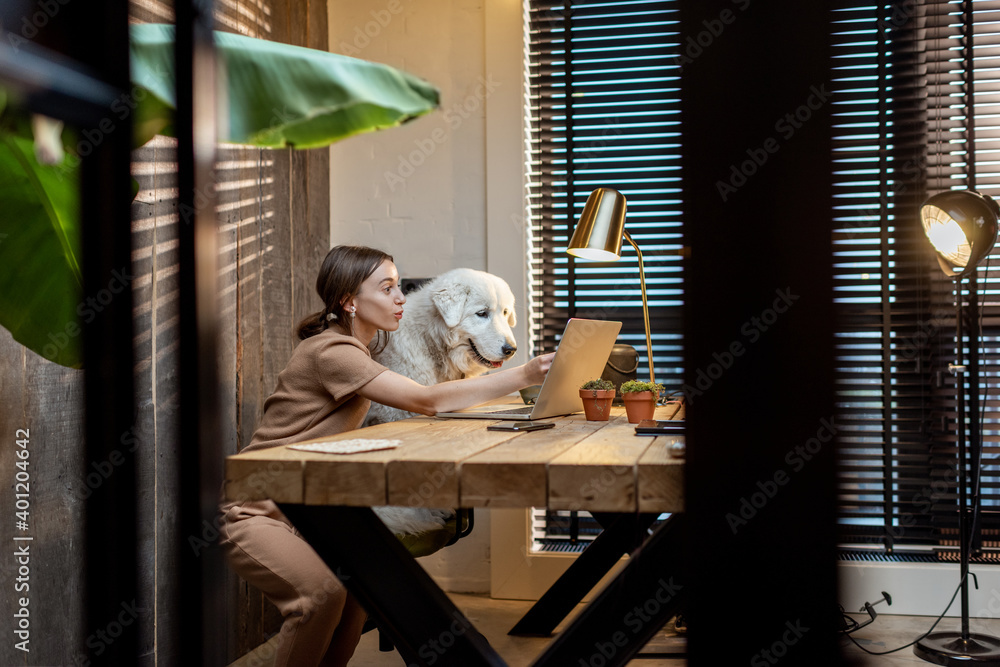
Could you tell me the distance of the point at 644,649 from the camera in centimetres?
248

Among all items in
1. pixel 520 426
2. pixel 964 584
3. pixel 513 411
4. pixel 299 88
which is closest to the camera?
pixel 299 88

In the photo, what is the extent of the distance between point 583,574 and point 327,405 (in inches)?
44.7

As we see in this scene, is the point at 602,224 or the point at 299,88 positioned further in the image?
the point at 602,224

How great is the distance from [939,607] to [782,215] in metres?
2.90

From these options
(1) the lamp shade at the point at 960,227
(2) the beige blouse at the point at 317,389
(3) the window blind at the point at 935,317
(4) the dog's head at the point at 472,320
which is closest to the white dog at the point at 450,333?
(4) the dog's head at the point at 472,320

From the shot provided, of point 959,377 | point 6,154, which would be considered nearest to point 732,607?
point 6,154

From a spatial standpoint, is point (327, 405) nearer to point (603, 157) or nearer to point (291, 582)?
point (291, 582)

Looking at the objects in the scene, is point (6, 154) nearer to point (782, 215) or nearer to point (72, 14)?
point (72, 14)

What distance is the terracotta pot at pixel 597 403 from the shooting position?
194 cm

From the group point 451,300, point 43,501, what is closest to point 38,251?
point 43,501

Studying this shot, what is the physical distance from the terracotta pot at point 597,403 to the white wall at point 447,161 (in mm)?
1195

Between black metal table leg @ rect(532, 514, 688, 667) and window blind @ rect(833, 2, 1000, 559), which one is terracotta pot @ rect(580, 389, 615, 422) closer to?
black metal table leg @ rect(532, 514, 688, 667)

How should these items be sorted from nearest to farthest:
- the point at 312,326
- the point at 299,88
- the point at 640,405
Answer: the point at 299,88
the point at 640,405
the point at 312,326

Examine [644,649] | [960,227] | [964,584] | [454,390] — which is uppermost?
[960,227]
